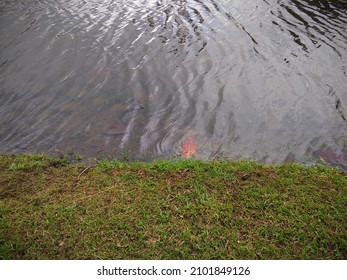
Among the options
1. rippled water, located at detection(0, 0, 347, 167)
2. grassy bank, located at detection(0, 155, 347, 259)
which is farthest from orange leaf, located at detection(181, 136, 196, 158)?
grassy bank, located at detection(0, 155, 347, 259)

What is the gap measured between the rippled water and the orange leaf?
81 mm

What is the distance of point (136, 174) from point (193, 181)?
0.74 m

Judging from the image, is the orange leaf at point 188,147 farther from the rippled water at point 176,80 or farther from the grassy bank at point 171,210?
the grassy bank at point 171,210

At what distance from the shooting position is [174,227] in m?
3.18

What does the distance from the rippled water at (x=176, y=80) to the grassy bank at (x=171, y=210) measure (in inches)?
25.5

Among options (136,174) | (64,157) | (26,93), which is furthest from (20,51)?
(136,174)

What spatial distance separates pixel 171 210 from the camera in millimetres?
3389

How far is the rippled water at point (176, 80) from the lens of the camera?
4.84m

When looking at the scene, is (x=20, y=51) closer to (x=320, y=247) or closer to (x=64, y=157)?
(x=64, y=157)

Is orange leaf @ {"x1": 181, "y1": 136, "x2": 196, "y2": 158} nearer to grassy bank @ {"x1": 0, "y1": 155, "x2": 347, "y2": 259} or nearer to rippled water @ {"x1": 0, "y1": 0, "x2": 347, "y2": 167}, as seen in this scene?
rippled water @ {"x1": 0, "y1": 0, "x2": 347, "y2": 167}

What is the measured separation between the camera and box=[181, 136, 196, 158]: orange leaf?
4586mm

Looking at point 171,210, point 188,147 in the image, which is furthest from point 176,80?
point 171,210

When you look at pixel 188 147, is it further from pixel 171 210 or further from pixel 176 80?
pixel 176 80

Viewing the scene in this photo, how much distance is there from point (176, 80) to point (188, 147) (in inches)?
81.4
